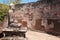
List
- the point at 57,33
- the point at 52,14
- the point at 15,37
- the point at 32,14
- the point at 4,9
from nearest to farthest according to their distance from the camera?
the point at 15,37
the point at 57,33
the point at 52,14
the point at 32,14
the point at 4,9

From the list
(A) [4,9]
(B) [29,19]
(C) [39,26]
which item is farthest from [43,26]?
(A) [4,9]

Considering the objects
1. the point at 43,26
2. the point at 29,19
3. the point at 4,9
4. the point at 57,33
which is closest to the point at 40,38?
the point at 57,33

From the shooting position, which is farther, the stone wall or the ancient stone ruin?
the stone wall

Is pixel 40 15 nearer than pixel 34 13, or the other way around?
Answer: pixel 40 15

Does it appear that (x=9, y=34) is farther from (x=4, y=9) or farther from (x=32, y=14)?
(x=4, y=9)

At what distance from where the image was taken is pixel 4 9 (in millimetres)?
12023

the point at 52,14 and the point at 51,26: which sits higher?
the point at 52,14

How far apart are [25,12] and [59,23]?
2129mm

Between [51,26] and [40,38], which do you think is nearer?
[40,38]

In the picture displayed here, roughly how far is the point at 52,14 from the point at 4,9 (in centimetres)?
464

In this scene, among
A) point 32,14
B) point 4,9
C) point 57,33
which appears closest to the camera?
point 57,33

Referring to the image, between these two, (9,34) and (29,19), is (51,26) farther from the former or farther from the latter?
(9,34)

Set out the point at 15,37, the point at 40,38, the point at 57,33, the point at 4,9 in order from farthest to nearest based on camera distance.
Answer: the point at 4,9 < the point at 57,33 < the point at 40,38 < the point at 15,37

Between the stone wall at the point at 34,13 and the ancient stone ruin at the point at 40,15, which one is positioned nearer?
the ancient stone ruin at the point at 40,15
